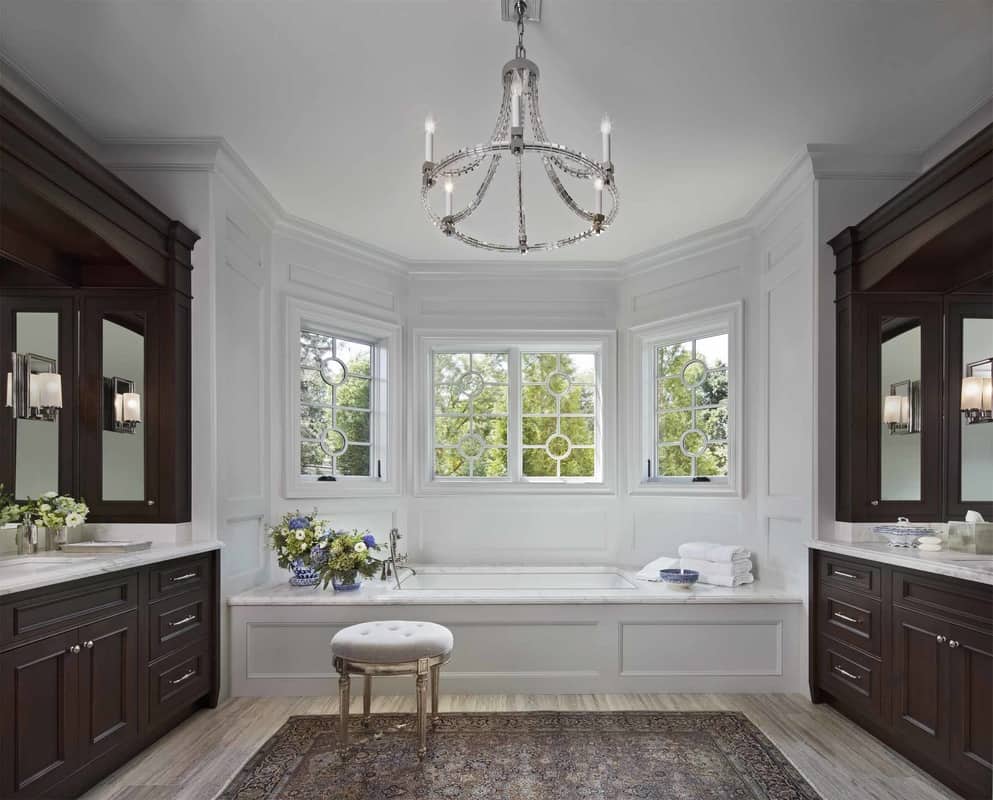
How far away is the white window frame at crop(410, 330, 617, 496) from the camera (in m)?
5.37

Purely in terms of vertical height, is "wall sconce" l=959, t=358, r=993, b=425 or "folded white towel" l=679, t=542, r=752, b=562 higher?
"wall sconce" l=959, t=358, r=993, b=425

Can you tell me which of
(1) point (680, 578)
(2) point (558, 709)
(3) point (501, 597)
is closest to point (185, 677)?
(3) point (501, 597)

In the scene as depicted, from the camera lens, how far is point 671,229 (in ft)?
15.5

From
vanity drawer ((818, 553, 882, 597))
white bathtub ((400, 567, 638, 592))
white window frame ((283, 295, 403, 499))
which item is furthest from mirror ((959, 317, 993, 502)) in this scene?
white window frame ((283, 295, 403, 499))

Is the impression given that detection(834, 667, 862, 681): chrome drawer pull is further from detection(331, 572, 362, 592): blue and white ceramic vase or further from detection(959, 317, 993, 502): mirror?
detection(331, 572, 362, 592): blue and white ceramic vase

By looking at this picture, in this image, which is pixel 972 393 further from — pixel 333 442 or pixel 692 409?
pixel 333 442

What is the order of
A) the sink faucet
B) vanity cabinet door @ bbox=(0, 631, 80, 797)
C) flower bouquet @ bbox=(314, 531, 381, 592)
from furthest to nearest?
the sink faucet, flower bouquet @ bbox=(314, 531, 381, 592), vanity cabinet door @ bbox=(0, 631, 80, 797)

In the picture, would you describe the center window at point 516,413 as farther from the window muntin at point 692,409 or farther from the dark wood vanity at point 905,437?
the dark wood vanity at point 905,437

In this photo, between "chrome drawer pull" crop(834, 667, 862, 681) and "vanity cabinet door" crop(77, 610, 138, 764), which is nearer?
"vanity cabinet door" crop(77, 610, 138, 764)

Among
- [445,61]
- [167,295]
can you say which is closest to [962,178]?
[445,61]

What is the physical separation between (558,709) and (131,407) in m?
2.48

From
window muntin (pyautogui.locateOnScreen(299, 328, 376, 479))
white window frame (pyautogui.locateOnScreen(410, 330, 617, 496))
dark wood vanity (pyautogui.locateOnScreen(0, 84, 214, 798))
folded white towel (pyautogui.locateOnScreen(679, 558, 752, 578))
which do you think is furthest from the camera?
white window frame (pyautogui.locateOnScreen(410, 330, 617, 496))

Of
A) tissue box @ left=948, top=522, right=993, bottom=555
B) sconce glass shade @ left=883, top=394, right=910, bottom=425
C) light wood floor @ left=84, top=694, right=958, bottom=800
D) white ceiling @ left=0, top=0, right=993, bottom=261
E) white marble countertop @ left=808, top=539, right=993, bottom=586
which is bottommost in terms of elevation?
light wood floor @ left=84, top=694, right=958, bottom=800

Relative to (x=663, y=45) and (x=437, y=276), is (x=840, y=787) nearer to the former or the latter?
(x=663, y=45)
